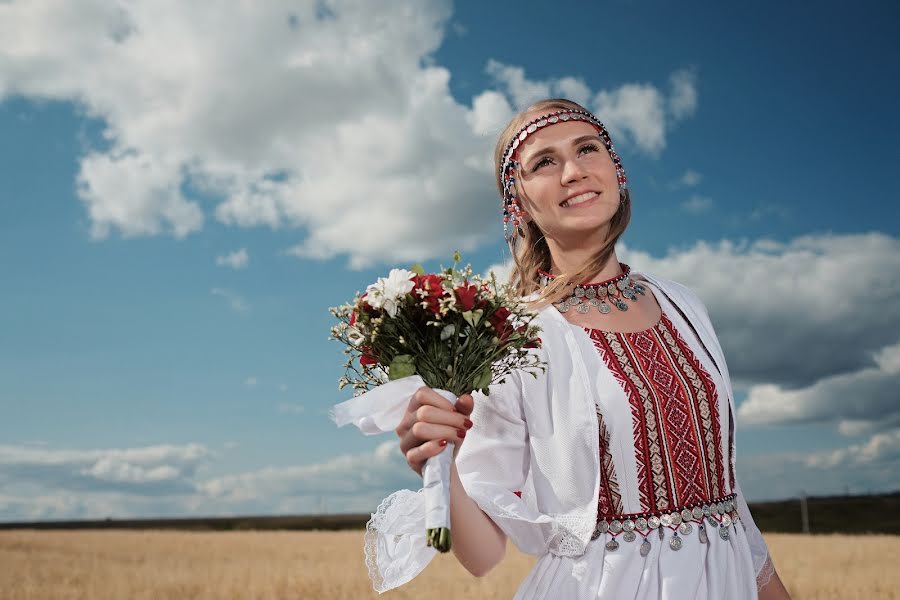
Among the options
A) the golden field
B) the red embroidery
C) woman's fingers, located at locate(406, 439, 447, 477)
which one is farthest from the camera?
the golden field

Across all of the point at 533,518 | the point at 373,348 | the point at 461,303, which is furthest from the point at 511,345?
the point at 533,518

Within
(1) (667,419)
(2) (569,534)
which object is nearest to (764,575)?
(1) (667,419)

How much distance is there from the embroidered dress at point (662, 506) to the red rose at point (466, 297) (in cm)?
78

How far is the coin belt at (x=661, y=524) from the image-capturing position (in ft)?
9.55

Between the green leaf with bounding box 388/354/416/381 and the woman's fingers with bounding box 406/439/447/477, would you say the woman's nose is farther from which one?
the woman's fingers with bounding box 406/439/447/477

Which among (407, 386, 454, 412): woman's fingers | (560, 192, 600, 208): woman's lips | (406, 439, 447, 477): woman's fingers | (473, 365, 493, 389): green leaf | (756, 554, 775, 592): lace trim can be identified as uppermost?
(560, 192, 600, 208): woman's lips

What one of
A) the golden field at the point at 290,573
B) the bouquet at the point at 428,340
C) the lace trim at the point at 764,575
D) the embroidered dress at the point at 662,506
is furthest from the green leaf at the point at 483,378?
the golden field at the point at 290,573

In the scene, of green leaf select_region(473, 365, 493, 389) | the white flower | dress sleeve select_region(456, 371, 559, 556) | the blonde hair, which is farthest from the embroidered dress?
the white flower

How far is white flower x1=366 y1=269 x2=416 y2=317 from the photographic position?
2533 mm

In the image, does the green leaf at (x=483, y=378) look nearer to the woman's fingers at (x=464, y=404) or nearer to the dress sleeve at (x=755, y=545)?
the woman's fingers at (x=464, y=404)

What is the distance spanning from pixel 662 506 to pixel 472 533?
73 cm

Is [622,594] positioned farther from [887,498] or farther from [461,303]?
[887,498]

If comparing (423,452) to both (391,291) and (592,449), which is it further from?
(592,449)

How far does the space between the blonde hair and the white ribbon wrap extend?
0.95 m
